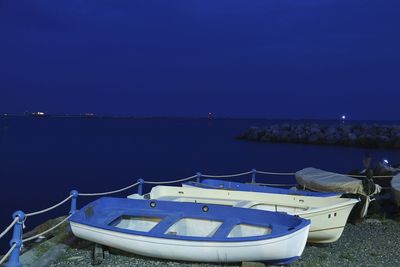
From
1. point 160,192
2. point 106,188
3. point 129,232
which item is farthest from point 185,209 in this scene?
point 106,188

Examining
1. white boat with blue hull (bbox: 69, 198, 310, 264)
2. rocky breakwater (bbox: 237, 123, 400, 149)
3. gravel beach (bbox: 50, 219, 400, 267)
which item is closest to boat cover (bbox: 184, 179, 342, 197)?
gravel beach (bbox: 50, 219, 400, 267)

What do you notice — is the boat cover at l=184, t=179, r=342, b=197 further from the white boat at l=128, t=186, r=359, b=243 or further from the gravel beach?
the gravel beach

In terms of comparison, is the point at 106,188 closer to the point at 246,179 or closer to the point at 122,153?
the point at 246,179

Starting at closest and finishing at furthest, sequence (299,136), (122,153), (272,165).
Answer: (272,165)
(122,153)
(299,136)

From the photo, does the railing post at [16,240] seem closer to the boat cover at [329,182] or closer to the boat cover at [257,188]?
the boat cover at [257,188]

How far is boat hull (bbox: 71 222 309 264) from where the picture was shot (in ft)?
20.5

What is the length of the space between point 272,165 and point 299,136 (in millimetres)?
18464

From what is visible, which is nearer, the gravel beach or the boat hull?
the boat hull

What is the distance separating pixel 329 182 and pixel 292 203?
2.47m

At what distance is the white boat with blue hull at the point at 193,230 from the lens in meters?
6.30

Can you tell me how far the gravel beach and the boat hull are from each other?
349mm

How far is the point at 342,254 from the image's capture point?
788cm

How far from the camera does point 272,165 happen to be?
1447 inches

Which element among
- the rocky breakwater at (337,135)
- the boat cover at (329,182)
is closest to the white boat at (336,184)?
the boat cover at (329,182)
